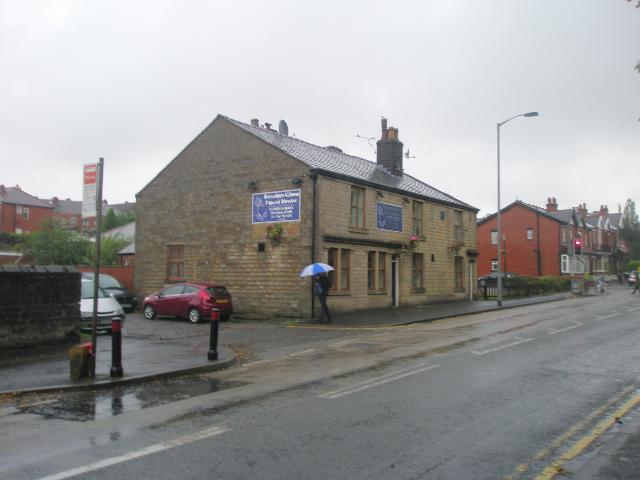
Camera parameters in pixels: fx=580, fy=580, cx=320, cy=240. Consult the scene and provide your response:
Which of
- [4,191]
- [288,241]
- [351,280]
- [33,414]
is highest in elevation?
[4,191]

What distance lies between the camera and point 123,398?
8.66 meters

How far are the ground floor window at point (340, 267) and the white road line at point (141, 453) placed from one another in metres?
16.9

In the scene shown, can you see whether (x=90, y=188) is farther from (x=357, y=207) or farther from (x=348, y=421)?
(x=357, y=207)

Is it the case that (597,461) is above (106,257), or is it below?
below

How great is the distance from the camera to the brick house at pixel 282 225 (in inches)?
914

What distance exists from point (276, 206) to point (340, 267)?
3.65 metres

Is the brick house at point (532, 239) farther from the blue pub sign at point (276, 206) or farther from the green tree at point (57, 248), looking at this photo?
the green tree at point (57, 248)

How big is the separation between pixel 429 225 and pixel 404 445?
81.0ft

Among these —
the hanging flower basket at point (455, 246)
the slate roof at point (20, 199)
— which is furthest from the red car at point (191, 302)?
the slate roof at point (20, 199)

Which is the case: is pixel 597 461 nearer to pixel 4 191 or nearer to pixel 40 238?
pixel 40 238

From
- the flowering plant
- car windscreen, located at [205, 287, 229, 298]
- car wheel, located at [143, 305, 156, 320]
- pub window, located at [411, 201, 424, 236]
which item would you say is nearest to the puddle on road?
car windscreen, located at [205, 287, 229, 298]

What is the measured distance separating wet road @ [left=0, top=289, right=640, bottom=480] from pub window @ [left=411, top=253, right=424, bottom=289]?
16416 mm

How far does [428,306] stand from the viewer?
27875 millimetres

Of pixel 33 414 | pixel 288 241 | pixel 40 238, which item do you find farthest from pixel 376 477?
pixel 40 238
